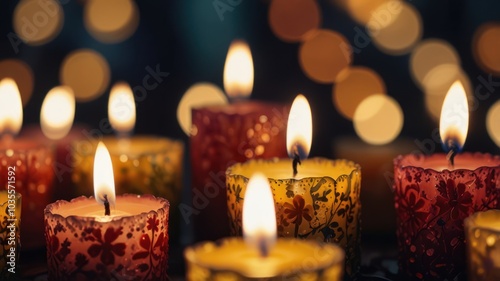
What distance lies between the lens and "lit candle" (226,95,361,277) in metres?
1.28

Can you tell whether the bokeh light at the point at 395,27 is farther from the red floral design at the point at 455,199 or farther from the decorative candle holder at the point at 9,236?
the decorative candle holder at the point at 9,236

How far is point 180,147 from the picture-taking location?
1.71 meters

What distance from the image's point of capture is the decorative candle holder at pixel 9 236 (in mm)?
1261

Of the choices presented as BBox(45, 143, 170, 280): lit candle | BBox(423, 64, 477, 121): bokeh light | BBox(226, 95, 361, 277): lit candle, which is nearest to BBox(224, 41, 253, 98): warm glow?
BBox(226, 95, 361, 277): lit candle

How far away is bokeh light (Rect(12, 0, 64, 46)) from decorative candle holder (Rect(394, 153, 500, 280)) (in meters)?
1.35

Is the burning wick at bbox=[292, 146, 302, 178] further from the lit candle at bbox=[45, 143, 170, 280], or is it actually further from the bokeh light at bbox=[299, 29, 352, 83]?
the bokeh light at bbox=[299, 29, 352, 83]

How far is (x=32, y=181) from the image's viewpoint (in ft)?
5.20

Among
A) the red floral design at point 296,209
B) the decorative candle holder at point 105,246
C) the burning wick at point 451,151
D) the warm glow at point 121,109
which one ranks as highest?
the warm glow at point 121,109

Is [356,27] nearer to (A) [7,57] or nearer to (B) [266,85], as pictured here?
(B) [266,85]

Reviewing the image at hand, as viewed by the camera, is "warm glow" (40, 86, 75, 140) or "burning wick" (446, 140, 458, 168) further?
"warm glow" (40, 86, 75, 140)

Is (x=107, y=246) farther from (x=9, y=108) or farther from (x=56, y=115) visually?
(x=56, y=115)

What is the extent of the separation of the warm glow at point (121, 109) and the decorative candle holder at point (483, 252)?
94cm

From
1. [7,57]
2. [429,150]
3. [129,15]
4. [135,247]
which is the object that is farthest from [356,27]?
[135,247]

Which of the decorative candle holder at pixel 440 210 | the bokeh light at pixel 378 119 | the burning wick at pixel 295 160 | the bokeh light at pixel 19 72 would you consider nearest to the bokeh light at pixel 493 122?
the bokeh light at pixel 378 119
